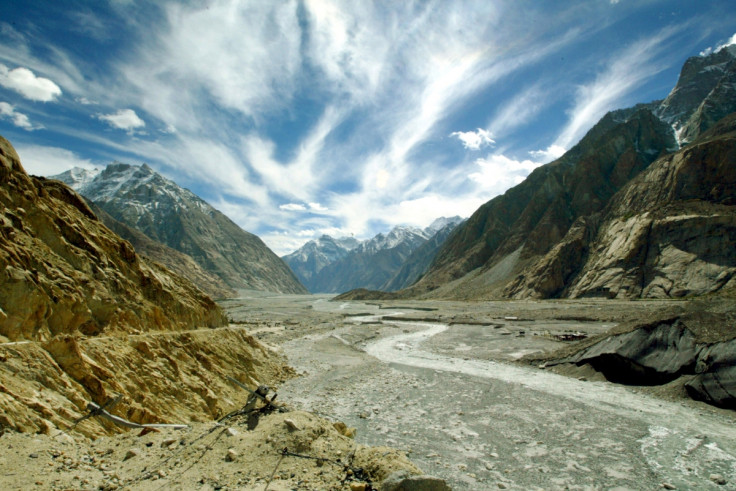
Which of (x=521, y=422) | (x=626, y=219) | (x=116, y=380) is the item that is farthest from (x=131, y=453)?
(x=626, y=219)

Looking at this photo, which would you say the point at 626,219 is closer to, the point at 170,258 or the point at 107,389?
the point at 107,389

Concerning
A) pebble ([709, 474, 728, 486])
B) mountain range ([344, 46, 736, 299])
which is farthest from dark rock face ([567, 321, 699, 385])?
mountain range ([344, 46, 736, 299])

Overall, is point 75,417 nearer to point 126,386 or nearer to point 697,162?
point 126,386

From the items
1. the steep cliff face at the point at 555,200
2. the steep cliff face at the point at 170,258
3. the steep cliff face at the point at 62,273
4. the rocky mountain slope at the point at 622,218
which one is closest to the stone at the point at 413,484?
the steep cliff face at the point at 62,273

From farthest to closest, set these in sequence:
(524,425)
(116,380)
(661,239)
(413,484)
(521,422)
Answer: (661,239), (521,422), (524,425), (116,380), (413,484)

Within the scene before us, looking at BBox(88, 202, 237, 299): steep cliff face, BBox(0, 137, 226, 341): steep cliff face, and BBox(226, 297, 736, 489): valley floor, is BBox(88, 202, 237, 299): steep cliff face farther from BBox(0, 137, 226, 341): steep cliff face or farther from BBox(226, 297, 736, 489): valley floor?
BBox(0, 137, 226, 341): steep cliff face

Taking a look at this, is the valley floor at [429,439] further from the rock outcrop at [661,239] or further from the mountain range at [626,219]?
the rock outcrop at [661,239]
